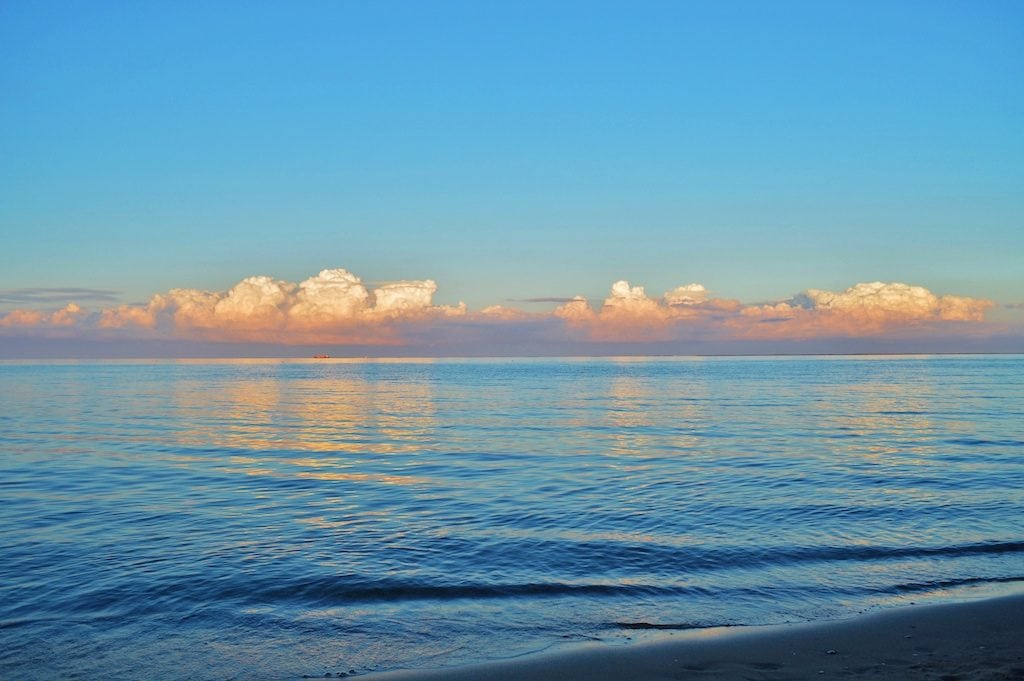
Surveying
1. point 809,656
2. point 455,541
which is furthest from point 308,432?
point 809,656

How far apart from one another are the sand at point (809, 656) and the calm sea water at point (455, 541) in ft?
2.47

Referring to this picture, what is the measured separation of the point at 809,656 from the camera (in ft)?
37.5

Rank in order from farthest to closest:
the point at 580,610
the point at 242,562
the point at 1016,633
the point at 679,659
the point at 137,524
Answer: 1. the point at 137,524
2. the point at 242,562
3. the point at 580,610
4. the point at 1016,633
5. the point at 679,659

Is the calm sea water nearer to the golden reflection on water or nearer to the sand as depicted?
the golden reflection on water

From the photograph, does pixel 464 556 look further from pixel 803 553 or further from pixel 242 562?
pixel 803 553

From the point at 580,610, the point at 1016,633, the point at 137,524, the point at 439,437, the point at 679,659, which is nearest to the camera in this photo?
the point at 679,659

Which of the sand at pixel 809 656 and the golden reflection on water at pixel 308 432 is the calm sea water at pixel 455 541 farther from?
the sand at pixel 809 656

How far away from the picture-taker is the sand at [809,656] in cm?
1068

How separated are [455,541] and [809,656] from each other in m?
10.6

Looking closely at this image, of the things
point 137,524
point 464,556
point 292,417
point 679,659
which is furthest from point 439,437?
point 679,659

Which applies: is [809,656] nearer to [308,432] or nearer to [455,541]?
[455,541]

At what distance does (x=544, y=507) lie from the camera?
2522cm

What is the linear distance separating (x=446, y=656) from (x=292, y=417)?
193ft

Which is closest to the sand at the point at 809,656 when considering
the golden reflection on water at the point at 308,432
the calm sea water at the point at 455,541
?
the calm sea water at the point at 455,541
